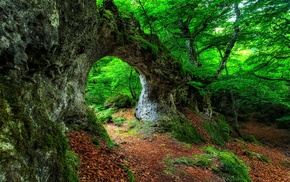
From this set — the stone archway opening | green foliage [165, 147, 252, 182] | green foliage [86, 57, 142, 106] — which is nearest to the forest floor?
green foliage [165, 147, 252, 182]

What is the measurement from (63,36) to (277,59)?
12249mm

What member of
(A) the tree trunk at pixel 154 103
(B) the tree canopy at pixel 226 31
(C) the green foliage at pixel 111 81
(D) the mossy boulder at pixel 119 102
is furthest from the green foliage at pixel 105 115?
(B) the tree canopy at pixel 226 31

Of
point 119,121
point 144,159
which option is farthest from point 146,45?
point 144,159

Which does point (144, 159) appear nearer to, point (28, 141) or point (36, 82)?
point (36, 82)

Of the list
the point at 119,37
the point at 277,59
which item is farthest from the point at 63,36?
the point at 277,59

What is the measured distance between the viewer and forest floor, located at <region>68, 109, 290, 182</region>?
183 inches

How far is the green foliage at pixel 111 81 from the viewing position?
1273cm

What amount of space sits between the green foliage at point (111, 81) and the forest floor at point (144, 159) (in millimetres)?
2285

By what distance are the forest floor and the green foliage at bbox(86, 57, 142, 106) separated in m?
2.28

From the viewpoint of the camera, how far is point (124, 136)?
32.7 ft

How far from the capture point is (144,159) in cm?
662

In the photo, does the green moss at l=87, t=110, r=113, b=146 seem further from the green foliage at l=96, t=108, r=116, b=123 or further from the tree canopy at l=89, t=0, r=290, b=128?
the green foliage at l=96, t=108, r=116, b=123

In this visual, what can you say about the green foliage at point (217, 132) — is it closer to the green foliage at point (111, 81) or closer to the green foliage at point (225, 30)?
the green foliage at point (225, 30)

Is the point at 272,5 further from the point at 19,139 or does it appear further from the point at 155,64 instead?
the point at 19,139
